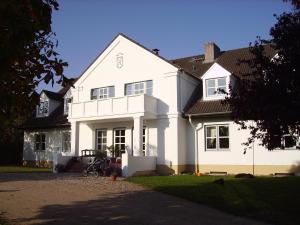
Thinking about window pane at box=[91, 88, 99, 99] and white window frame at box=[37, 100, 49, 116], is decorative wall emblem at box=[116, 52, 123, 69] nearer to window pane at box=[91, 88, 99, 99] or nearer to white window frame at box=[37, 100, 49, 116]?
window pane at box=[91, 88, 99, 99]

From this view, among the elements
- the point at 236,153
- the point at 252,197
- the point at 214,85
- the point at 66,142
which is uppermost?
the point at 214,85

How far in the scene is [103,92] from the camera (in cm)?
2827

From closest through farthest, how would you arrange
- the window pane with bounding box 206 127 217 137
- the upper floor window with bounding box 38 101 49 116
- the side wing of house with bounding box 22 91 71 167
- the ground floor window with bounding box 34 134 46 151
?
the window pane with bounding box 206 127 217 137 < the side wing of house with bounding box 22 91 71 167 < the ground floor window with bounding box 34 134 46 151 < the upper floor window with bounding box 38 101 49 116

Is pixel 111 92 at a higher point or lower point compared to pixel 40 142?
higher

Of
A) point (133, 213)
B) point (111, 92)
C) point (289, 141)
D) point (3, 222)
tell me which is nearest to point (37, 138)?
point (111, 92)

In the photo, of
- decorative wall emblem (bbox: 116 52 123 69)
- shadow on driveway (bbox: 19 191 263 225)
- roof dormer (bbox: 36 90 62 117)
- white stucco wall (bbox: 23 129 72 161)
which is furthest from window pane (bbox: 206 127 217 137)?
roof dormer (bbox: 36 90 62 117)

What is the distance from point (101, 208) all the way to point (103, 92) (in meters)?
18.1

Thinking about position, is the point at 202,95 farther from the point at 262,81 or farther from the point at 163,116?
the point at 262,81

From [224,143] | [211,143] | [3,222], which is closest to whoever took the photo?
[3,222]

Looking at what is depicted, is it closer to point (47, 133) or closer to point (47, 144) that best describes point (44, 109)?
point (47, 133)

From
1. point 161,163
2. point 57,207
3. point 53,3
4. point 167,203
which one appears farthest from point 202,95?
point 53,3

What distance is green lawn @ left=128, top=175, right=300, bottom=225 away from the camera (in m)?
10.3

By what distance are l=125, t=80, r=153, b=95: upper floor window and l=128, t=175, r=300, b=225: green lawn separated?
1076 centimetres

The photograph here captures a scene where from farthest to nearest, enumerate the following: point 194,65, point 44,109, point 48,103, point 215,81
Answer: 1. point 44,109
2. point 48,103
3. point 194,65
4. point 215,81
